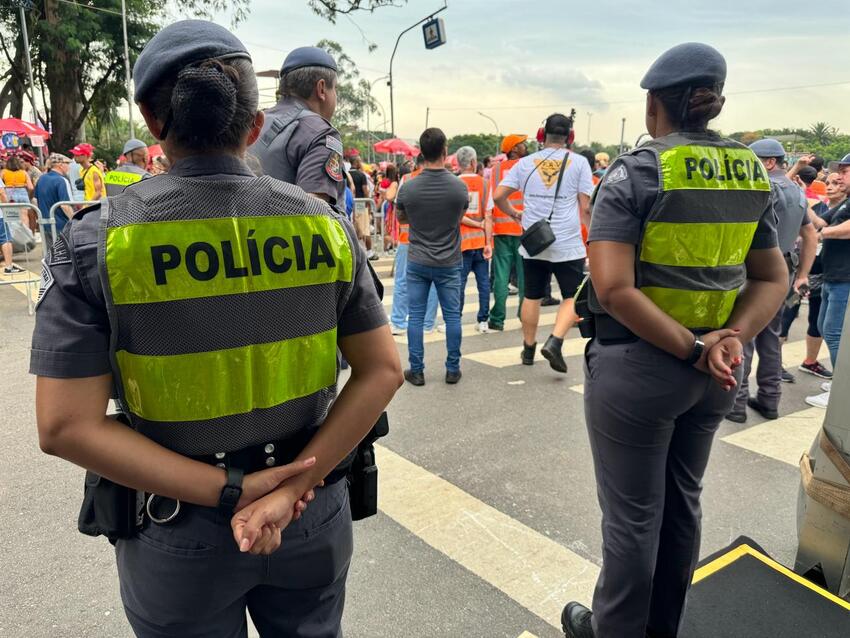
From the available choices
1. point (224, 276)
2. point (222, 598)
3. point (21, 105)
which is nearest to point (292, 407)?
point (224, 276)

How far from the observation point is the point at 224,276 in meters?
1.16

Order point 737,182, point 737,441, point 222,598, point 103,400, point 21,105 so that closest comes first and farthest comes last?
1. point 103,400
2. point 222,598
3. point 737,182
4. point 737,441
5. point 21,105

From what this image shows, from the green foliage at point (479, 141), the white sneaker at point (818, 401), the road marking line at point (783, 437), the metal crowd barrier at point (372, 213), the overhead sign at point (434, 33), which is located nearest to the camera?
the road marking line at point (783, 437)

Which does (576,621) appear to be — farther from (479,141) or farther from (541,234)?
(479,141)

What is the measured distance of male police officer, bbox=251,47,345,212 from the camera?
2.96 m

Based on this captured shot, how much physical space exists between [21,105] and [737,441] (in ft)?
105

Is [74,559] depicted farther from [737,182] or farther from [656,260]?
[737,182]

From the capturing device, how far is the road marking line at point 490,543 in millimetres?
2588

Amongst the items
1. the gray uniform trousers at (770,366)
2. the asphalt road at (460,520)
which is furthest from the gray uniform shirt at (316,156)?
the gray uniform trousers at (770,366)

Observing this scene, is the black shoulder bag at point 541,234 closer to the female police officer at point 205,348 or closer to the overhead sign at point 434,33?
the female police officer at point 205,348

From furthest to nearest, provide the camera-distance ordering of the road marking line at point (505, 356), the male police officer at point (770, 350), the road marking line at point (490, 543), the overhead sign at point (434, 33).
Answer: the overhead sign at point (434, 33) → the road marking line at point (505, 356) → the male police officer at point (770, 350) → the road marking line at point (490, 543)

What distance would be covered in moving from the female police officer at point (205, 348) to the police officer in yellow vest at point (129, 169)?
22.3 feet

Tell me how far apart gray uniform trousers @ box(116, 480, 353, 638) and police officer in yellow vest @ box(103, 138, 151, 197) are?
6.86 meters

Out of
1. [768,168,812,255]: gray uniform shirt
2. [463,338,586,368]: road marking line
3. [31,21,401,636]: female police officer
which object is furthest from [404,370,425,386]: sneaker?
[31,21,401,636]: female police officer
